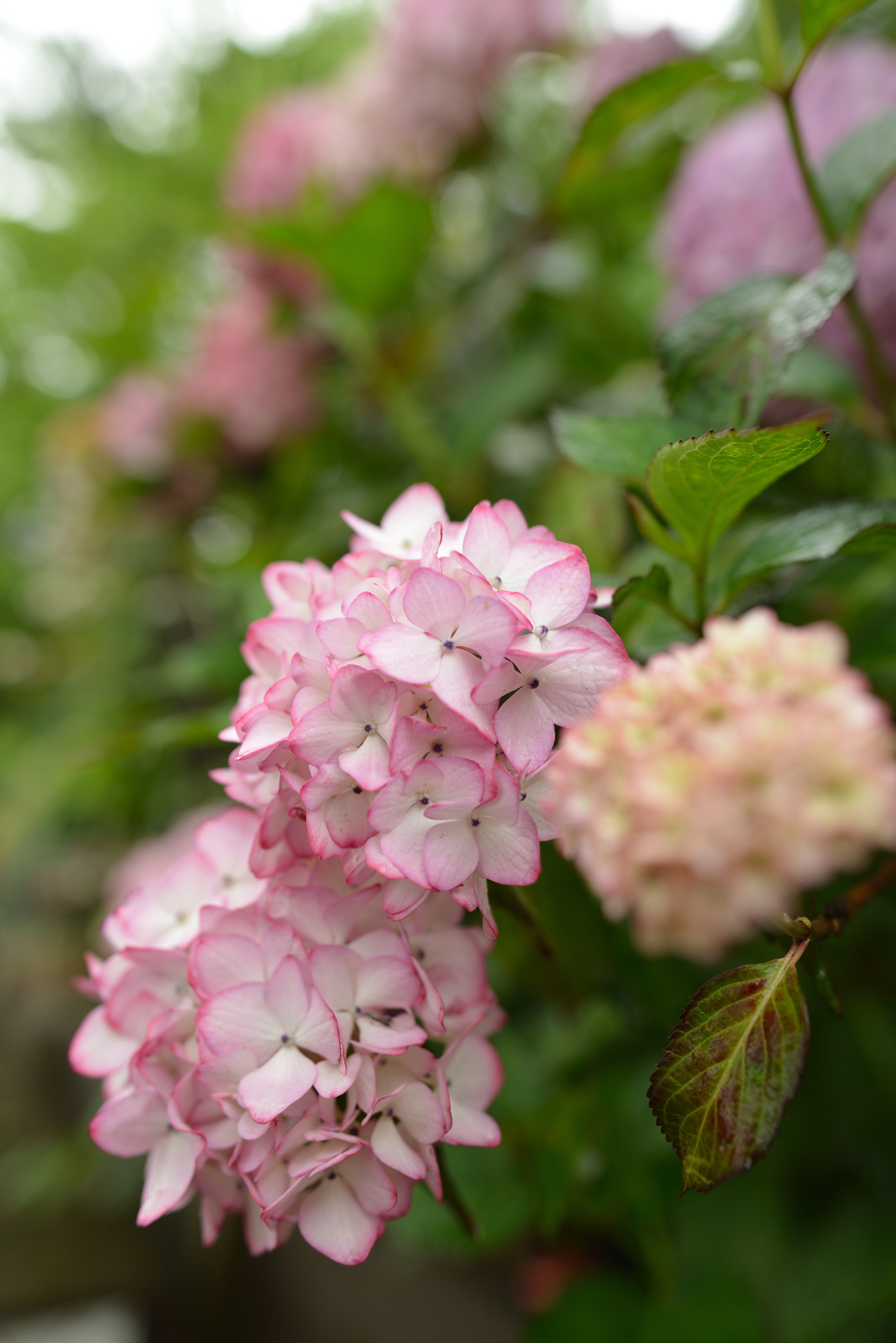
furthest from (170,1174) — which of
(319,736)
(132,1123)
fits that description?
(319,736)

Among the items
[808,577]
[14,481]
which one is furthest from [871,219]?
[14,481]

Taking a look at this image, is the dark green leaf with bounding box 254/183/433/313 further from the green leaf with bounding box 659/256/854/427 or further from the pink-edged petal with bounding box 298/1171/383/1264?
the pink-edged petal with bounding box 298/1171/383/1264

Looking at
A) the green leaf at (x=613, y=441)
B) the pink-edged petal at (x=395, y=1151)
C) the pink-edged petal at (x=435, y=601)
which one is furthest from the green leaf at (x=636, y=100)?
the pink-edged petal at (x=395, y=1151)

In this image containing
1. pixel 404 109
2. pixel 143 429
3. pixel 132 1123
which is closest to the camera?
pixel 132 1123

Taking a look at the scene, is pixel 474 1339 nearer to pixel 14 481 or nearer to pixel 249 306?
pixel 249 306

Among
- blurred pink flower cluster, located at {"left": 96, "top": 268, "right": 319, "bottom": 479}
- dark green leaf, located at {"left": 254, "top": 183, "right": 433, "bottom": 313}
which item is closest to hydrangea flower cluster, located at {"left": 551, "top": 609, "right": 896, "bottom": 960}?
dark green leaf, located at {"left": 254, "top": 183, "right": 433, "bottom": 313}

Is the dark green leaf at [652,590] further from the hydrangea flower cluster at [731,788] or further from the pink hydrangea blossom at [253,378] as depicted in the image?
the pink hydrangea blossom at [253,378]

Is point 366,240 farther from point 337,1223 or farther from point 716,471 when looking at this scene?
point 337,1223
